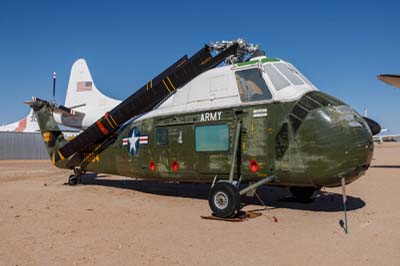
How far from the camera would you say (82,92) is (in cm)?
2394

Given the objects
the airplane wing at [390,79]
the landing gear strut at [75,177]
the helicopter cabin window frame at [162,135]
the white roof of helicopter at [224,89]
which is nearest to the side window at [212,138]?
the white roof of helicopter at [224,89]

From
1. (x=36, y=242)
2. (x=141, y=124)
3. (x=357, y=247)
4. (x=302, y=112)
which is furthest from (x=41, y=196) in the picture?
(x=357, y=247)

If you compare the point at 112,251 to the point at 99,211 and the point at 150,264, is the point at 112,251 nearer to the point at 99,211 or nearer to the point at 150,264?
the point at 150,264

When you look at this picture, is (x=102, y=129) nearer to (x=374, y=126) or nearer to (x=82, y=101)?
(x=374, y=126)

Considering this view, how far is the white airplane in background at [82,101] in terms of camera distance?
2283 centimetres

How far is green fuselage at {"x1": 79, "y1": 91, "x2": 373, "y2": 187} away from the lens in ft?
26.2

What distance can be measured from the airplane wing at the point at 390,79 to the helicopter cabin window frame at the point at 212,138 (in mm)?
22874

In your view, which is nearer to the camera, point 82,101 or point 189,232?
point 189,232

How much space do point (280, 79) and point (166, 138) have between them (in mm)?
4159

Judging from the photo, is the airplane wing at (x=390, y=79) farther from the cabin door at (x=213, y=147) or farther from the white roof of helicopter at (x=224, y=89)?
the cabin door at (x=213, y=147)

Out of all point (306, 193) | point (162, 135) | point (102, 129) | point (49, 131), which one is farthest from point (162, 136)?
point (49, 131)

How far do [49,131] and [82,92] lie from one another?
780 cm

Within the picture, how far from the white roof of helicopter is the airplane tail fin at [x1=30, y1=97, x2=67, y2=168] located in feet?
20.9

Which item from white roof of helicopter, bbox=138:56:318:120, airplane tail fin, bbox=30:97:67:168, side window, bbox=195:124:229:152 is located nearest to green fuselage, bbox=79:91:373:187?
side window, bbox=195:124:229:152
